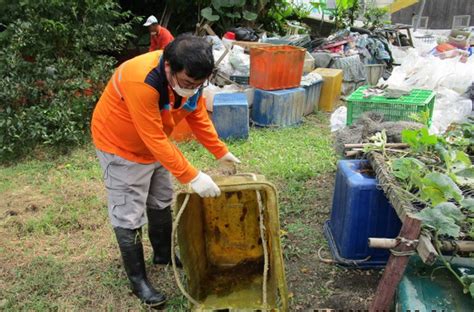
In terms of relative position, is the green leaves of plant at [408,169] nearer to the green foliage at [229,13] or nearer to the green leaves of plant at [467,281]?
the green leaves of plant at [467,281]

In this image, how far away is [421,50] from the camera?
9352 millimetres

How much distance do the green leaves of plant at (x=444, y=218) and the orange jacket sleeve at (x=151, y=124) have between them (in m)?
1.16

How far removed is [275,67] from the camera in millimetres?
6148

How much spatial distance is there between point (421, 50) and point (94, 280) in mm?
8825

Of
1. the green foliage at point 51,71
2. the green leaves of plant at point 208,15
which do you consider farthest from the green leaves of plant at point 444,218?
the green leaves of plant at point 208,15

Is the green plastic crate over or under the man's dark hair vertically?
under

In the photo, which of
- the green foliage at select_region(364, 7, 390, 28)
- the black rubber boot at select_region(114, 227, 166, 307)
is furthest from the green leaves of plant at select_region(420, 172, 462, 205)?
the green foliage at select_region(364, 7, 390, 28)

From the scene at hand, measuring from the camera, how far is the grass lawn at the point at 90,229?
110 inches

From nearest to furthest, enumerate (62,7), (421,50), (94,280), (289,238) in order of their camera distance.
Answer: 1. (94,280)
2. (289,238)
3. (62,7)
4. (421,50)

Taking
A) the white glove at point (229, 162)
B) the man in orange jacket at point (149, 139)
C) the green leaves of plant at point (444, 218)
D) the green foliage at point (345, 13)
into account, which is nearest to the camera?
the green leaves of plant at point (444, 218)

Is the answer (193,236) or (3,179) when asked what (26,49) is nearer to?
(3,179)

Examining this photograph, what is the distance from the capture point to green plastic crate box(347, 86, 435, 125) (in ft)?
12.5

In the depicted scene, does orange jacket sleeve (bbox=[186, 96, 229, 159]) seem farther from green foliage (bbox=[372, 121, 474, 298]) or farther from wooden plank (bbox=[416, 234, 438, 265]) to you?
wooden plank (bbox=[416, 234, 438, 265])

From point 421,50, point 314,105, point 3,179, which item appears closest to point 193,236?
point 3,179
